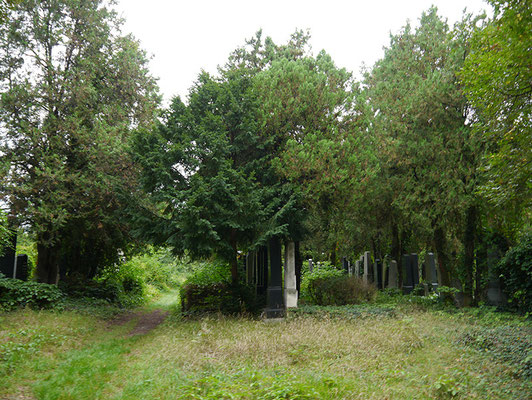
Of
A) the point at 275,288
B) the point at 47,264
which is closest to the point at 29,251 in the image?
the point at 47,264

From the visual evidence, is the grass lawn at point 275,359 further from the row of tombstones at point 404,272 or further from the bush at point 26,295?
the row of tombstones at point 404,272

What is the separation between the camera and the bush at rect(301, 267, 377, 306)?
551 inches

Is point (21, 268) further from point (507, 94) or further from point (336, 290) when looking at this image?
point (507, 94)

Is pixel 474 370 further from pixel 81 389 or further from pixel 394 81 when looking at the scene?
pixel 394 81

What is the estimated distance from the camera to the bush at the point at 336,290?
1398 centimetres

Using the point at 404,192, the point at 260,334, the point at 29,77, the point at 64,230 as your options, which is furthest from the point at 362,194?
the point at 29,77

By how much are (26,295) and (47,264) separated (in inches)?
141

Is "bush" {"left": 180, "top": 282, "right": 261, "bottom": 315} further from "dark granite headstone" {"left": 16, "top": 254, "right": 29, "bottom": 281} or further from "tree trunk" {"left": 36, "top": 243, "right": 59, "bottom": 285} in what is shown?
"dark granite headstone" {"left": 16, "top": 254, "right": 29, "bottom": 281}

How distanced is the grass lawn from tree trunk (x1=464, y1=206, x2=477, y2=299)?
2.23m

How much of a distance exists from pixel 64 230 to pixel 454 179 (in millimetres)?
13645

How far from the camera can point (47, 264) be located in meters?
14.6

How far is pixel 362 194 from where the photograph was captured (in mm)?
12578

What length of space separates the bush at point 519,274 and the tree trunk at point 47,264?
15606 mm

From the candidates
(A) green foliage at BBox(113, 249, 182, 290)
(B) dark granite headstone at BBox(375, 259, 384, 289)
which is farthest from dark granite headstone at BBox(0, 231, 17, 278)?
(B) dark granite headstone at BBox(375, 259, 384, 289)
